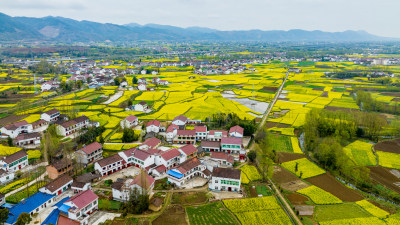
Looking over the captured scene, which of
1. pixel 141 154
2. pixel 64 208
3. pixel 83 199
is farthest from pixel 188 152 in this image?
pixel 64 208

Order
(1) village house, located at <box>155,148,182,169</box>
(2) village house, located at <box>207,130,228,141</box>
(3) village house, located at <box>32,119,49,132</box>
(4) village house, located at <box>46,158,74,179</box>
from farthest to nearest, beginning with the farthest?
(3) village house, located at <box>32,119,49,132</box> < (2) village house, located at <box>207,130,228,141</box> < (1) village house, located at <box>155,148,182,169</box> < (4) village house, located at <box>46,158,74,179</box>

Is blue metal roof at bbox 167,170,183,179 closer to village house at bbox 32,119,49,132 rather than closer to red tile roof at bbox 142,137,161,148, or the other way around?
red tile roof at bbox 142,137,161,148

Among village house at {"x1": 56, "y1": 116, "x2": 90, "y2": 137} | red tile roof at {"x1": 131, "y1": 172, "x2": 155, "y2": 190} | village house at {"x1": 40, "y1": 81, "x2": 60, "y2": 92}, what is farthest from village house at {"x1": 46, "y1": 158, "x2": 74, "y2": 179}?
village house at {"x1": 40, "y1": 81, "x2": 60, "y2": 92}

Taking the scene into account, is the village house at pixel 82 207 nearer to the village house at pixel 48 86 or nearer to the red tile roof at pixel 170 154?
the red tile roof at pixel 170 154

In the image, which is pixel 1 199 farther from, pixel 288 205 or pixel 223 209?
pixel 288 205

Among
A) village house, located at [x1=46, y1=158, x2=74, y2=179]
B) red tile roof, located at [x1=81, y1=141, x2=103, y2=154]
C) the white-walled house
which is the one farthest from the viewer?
the white-walled house

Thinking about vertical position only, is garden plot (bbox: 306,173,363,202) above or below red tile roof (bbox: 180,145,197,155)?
below

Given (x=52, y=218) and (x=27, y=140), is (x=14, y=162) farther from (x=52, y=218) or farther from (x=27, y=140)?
(x=52, y=218)
